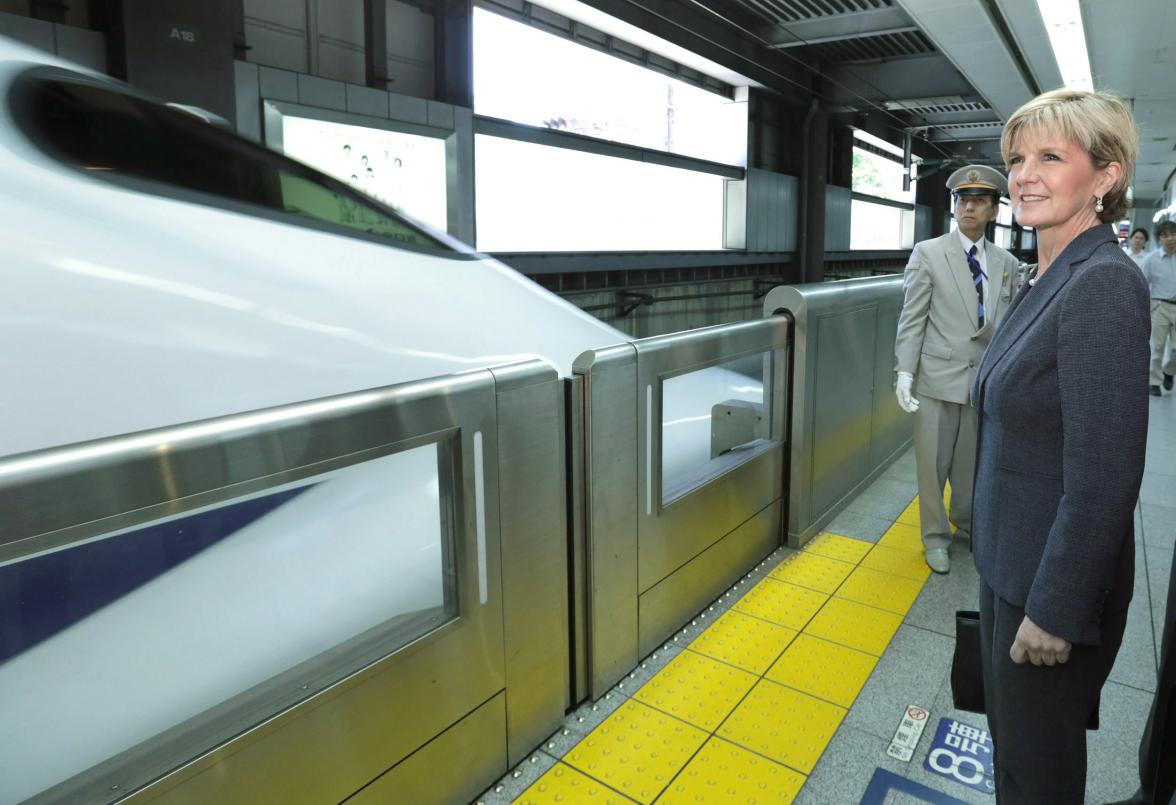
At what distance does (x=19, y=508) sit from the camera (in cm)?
100

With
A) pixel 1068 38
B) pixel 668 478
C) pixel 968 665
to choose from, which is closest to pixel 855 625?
pixel 668 478

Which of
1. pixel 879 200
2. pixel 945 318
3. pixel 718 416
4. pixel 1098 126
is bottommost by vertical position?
pixel 718 416

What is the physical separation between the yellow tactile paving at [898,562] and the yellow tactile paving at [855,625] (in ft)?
1.22

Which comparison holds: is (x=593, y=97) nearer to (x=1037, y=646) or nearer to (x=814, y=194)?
(x=814, y=194)

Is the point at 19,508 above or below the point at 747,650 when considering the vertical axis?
above

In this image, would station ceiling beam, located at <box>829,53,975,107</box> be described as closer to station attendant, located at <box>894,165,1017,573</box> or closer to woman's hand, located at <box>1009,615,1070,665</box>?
station attendant, located at <box>894,165,1017,573</box>

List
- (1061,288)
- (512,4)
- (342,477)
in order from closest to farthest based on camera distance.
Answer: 1. (1061,288)
2. (342,477)
3. (512,4)

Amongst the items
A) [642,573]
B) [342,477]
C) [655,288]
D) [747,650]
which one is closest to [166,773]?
[342,477]

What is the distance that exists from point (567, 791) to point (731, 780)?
1.27 feet

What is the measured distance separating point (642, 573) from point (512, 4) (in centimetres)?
683

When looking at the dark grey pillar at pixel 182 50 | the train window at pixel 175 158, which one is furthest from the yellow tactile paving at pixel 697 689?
the dark grey pillar at pixel 182 50

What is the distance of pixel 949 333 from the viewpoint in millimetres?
3055

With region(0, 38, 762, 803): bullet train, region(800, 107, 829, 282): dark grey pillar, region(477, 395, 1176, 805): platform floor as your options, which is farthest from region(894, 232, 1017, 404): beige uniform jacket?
region(800, 107, 829, 282): dark grey pillar

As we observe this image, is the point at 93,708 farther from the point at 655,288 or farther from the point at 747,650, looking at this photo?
the point at 655,288
